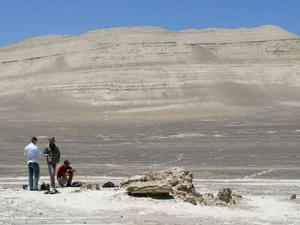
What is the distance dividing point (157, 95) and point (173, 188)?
2207 inches

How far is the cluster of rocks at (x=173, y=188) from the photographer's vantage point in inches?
571

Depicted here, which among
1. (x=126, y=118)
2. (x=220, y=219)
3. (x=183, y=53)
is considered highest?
(x=183, y=53)

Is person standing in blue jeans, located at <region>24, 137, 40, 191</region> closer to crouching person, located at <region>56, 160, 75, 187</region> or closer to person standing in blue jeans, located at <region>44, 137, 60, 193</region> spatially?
person standing in blue jeans, located at <region>44, 137, 60, 193</region>

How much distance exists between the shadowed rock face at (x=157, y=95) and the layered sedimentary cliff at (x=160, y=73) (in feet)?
0.41

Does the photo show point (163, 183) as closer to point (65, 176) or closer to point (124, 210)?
point (124, 210)

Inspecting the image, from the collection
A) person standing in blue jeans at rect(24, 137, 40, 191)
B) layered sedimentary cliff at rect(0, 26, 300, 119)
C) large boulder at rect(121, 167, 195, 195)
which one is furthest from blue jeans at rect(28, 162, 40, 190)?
layered sedimentary cliff at rect(0, 26, 300, 119)

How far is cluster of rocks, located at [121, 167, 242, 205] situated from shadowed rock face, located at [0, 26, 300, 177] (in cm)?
711

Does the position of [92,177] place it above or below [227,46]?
below

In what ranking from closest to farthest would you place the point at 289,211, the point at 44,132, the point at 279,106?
the point at 289,211, the point at 44,132, the point at 279,106

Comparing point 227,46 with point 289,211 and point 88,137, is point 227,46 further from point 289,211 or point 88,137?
point 289,211

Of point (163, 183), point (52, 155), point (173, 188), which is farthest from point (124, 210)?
point (52, 155)

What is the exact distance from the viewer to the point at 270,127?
44750 millimetres

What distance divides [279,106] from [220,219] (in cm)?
5162

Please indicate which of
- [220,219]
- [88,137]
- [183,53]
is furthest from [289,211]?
[183,53]
